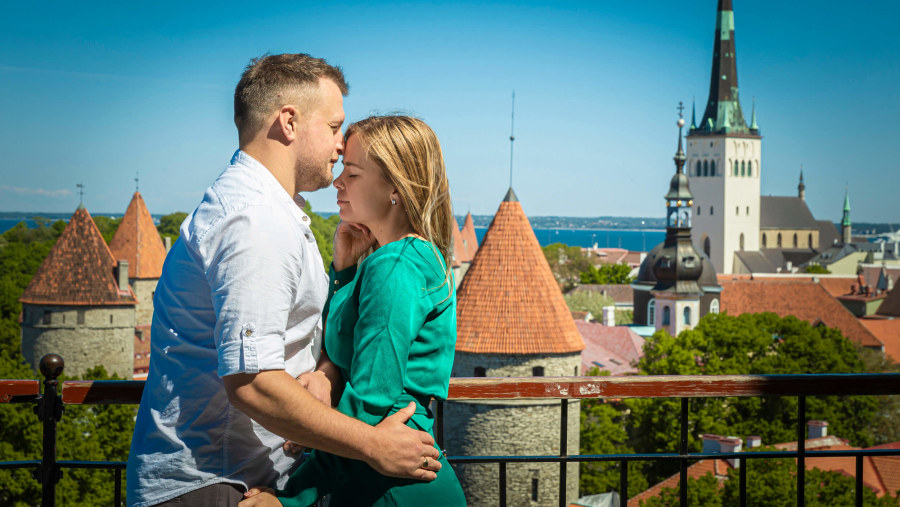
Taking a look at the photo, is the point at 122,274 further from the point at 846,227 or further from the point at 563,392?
the point at 846,227

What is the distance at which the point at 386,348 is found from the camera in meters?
1.85

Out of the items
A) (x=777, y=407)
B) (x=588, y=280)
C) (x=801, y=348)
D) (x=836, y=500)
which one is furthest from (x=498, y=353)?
(x=588, y=280)

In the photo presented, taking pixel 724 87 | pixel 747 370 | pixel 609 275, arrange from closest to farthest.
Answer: pixel 747 370 → pixel 609 275 → pixel 724 87

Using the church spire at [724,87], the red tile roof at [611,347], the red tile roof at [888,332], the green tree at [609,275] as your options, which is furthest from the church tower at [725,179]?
the red tile roof at [611,347]

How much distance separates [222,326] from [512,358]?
19.7 metres

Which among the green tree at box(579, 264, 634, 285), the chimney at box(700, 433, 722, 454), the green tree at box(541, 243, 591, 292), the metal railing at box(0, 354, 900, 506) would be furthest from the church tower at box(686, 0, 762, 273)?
the metal railing at box(0, 354, 900, 506)

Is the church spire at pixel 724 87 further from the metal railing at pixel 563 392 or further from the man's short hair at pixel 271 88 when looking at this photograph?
the man's short hair at pixel 271 88

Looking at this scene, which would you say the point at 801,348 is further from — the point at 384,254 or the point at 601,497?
the point at 384,254

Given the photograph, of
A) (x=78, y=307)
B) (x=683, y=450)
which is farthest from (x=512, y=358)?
(x=78, y=307)

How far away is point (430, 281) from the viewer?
1.97 meters

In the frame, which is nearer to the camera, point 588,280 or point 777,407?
point 777,407

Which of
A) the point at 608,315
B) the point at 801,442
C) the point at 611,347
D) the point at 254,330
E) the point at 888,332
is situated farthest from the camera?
the point at 888,332

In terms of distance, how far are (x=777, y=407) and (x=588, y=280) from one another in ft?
167

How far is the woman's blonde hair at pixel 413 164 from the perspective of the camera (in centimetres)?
200
